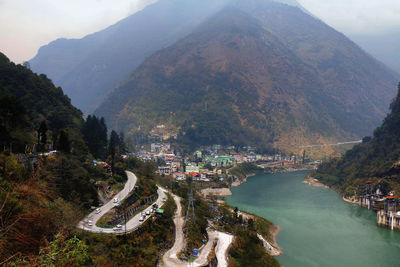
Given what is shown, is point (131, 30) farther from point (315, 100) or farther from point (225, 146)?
point (225, 146)

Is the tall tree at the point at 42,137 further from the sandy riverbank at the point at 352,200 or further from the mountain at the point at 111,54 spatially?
the mountain at the point at 111,54

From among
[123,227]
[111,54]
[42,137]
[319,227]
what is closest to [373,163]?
[319,227]

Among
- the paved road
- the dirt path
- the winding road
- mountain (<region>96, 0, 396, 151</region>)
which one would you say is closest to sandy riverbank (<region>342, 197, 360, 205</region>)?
the winding road

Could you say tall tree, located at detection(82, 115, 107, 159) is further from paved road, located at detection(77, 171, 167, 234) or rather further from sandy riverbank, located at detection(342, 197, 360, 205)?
sandy riverbank, located at detection(342, 197, 360, 205)

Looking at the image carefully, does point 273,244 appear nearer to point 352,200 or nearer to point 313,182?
point 352,200

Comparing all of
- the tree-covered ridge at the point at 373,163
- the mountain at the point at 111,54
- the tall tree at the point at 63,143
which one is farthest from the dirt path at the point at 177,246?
the mountain at the point at 111,54

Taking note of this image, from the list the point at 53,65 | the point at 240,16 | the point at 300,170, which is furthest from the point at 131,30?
the point at 300,170
